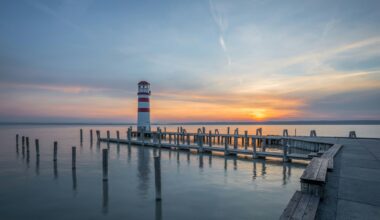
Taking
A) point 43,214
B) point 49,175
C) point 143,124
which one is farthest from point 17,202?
point 143,124

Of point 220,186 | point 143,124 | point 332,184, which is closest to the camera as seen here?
point 332,184

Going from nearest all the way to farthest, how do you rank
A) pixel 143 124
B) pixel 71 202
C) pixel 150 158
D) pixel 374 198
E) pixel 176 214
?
pixel 374 198 < pixel 176 214 < pixel 71 202 < pixel 150 158 < pixel 143 124

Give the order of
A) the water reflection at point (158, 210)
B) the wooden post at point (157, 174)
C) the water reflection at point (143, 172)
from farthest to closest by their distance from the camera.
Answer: the water reflection at point (143, 172)
the wooden post at point (157, 174)
the water reflection at point (158, 210)

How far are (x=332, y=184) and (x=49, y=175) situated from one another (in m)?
17.1

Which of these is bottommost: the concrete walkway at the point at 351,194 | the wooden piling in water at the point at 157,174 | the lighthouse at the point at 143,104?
the wooden piling in water at the point at 157,174

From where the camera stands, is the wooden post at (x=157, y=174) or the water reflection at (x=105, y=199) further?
the wooden post at (x=157, y=174)

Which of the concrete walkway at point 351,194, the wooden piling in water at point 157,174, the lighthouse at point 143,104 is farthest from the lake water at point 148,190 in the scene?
the lighthouse at point 143,104

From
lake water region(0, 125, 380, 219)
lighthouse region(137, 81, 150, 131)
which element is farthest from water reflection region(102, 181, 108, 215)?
lighthouse region(137, 81, 150, 131)

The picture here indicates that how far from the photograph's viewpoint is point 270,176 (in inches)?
595

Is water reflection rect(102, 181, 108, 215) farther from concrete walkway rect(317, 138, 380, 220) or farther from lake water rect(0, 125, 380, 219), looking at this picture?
concrete walkway rect(317, 138, 380, 220)

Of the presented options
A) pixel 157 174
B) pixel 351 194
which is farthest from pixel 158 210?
pixel 351 194

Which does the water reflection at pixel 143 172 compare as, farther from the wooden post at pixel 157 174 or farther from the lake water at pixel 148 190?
the wooden post at pixel 157 174

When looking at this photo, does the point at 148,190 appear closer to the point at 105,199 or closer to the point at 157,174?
the point at 105,199

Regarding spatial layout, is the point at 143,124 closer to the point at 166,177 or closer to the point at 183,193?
the point at 166,177
